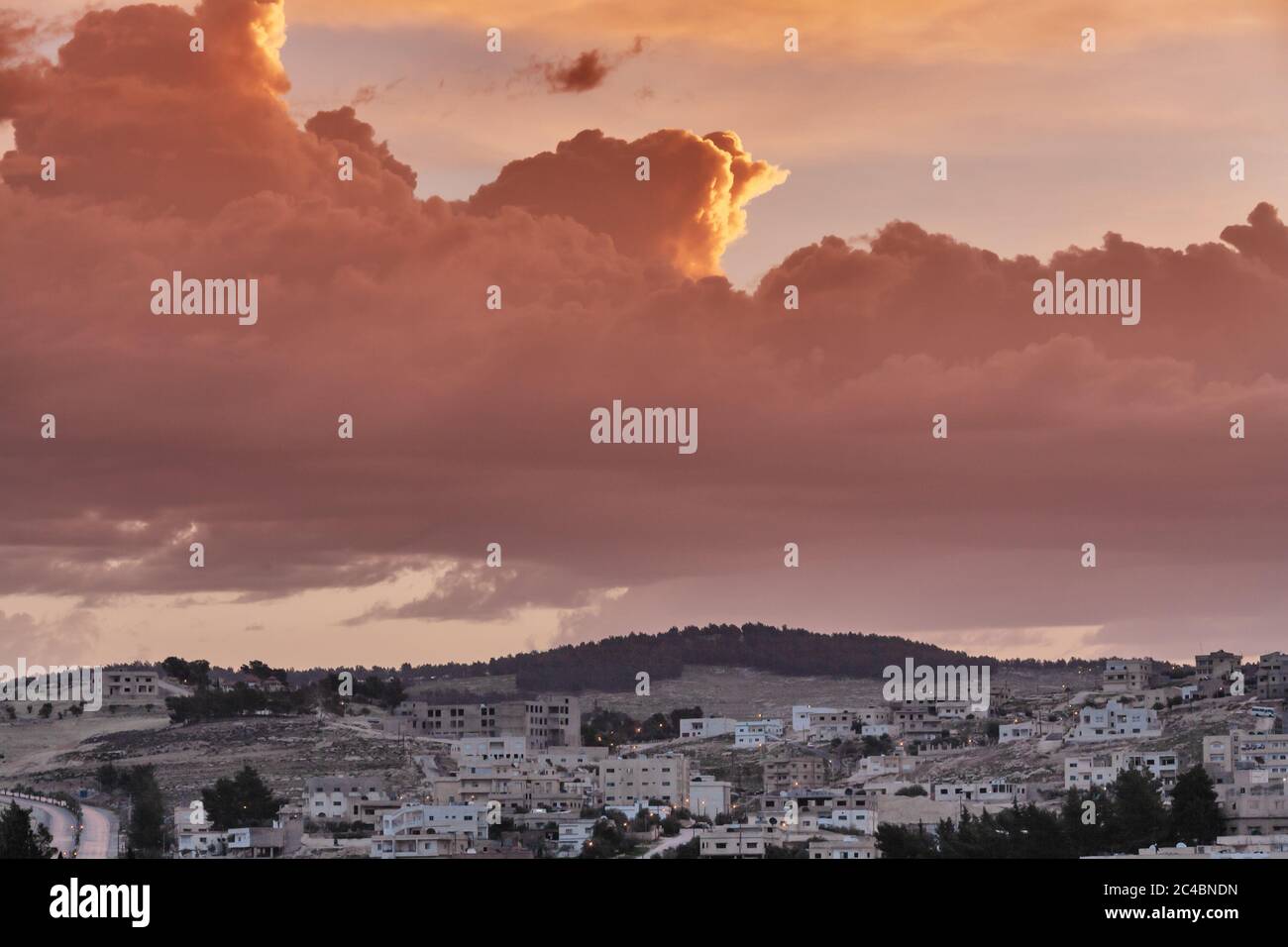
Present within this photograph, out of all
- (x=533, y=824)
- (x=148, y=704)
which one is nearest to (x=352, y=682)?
(x=148, y=704)

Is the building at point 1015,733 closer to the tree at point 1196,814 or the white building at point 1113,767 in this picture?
the white building at point 1113,767

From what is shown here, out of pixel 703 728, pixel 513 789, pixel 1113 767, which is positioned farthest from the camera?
pixel 703 728

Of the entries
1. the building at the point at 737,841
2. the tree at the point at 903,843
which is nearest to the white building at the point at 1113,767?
the tree at the point at 903,843

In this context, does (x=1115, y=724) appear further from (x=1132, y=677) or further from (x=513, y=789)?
(x=513, y=789)

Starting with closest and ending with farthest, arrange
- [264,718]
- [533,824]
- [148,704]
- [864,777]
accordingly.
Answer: [533,824] → [864,777] → [264,718] → [148,704]

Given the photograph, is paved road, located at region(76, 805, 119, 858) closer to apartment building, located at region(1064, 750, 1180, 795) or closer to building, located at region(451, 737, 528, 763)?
building, located at region(451, 737, 528, 763)

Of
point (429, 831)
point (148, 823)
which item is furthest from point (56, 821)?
point (429, 831)

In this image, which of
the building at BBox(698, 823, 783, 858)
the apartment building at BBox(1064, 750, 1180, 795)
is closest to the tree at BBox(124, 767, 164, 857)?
the building at BBox(698, 823, 783, 858)
